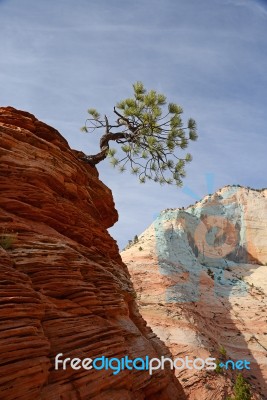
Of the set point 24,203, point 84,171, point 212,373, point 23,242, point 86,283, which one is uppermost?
point 84,171

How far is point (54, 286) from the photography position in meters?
9.75

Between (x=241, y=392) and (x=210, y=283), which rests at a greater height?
(x=210, y=283)

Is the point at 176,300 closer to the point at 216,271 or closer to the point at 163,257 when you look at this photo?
the point at 163,257

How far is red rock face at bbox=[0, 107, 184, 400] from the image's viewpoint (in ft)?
25.4

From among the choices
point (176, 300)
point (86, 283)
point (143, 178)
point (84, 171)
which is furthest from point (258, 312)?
point (86, 283)

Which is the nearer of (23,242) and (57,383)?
(57,383)

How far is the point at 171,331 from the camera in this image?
3750 centimetres

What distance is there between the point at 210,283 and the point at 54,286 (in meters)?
49.7

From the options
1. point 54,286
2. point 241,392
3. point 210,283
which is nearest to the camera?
point 54,286

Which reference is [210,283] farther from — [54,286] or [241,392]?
[54,286]

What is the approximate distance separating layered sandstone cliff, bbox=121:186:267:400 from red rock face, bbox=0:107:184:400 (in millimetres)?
20044

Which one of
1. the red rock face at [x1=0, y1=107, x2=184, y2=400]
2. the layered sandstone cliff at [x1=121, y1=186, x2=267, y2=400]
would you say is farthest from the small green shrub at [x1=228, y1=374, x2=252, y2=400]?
the red rock face at [x1=0, y1=107, x2=184, y2=400]

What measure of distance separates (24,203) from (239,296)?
5028 centimetres

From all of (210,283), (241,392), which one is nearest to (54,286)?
(241,392)
